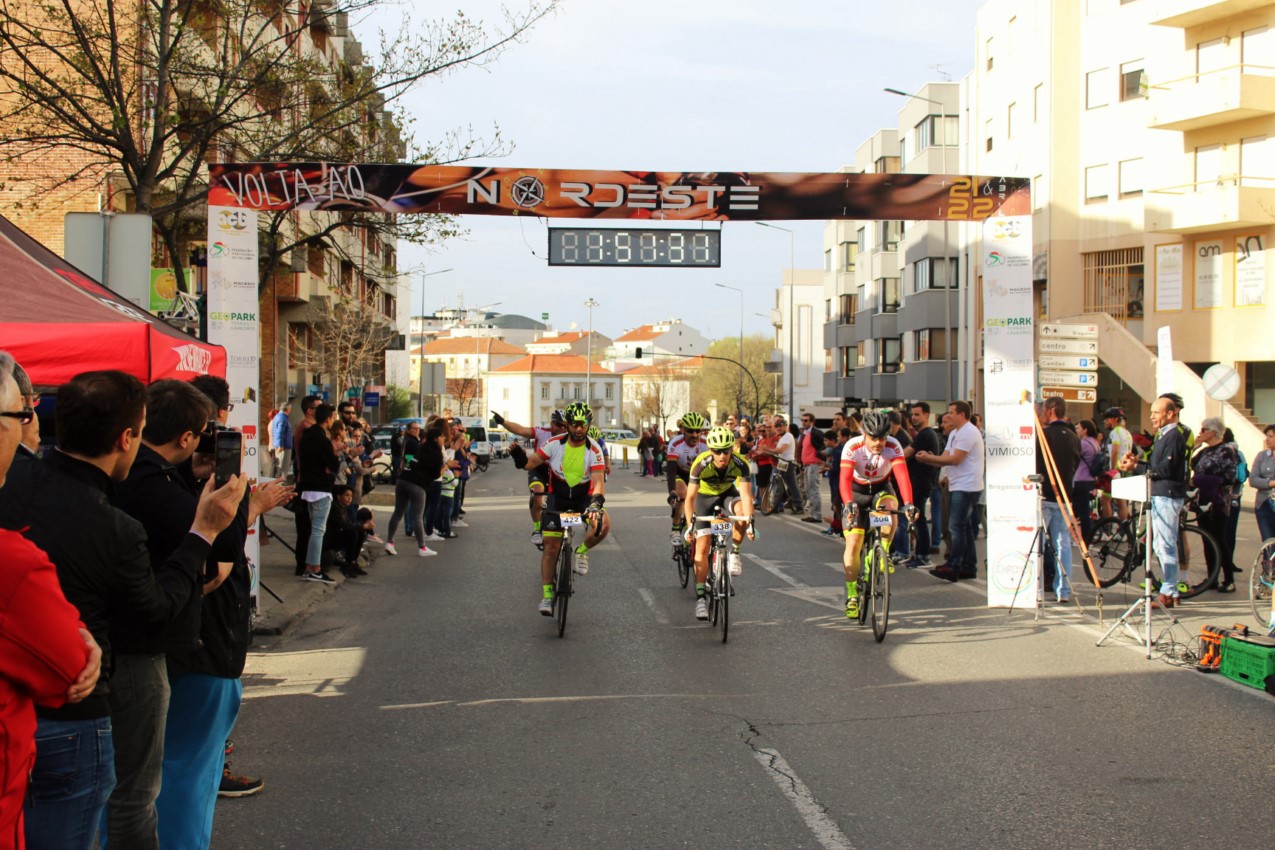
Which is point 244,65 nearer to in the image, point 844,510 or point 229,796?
point 844,510

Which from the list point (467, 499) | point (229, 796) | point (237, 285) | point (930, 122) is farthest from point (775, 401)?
point (229, 796)

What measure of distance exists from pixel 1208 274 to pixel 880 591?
26412 millimetres

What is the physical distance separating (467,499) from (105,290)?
21701 millimetres

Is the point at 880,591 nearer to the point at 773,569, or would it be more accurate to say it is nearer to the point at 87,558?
the point at 773,569

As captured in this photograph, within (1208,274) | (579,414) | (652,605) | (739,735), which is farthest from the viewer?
(1208,274)

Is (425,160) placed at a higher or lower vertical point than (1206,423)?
higher

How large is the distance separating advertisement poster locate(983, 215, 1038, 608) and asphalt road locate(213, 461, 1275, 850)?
2.03 feet

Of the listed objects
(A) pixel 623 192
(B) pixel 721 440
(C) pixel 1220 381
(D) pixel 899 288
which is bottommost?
(B) pixel 721 440

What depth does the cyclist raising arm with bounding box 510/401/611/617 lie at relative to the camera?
35.3 feet

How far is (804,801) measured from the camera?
221 inches

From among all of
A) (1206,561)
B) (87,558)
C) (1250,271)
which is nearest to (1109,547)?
(1206,561)

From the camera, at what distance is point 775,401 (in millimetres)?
89438

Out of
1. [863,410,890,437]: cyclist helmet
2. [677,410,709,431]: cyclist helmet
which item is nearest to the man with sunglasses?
[677,410,709,431]: cyclist helmet

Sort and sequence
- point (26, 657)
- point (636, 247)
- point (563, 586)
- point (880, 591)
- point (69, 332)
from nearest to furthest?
1. point (26, 657)
2. point (69, 332)
3. point (880, 591)
4. point (563, 586)
5. point (636, 247)
